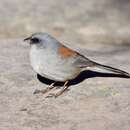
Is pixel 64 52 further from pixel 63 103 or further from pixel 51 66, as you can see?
pixel 63 103

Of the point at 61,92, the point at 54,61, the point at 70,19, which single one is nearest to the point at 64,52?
the point at 54,61

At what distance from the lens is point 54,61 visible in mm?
6922

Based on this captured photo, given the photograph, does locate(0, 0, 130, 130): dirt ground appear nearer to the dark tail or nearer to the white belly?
the dark tail

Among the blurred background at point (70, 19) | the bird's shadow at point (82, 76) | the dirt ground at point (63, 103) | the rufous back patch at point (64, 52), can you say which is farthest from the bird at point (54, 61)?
the blurred background at point (70, 19)

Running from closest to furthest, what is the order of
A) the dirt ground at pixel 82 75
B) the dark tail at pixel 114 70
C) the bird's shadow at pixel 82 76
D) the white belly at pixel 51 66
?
the dirt ground at pixel 82 75, the white belly at pixel 51 66, the dark tail at pixel 114 70, the bird's shadow at pixel 82 76

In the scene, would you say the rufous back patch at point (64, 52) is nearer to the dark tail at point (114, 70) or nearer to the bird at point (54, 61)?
the bird at point (54, 61)

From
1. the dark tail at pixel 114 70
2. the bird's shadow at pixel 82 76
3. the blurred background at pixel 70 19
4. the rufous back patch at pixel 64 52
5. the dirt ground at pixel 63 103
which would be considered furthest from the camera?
the blurred background at pixel 70 19

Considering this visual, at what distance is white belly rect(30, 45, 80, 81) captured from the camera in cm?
688

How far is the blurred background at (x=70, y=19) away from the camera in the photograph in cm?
1084

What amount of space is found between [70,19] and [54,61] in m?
4.48

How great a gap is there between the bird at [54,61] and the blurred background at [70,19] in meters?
3.29

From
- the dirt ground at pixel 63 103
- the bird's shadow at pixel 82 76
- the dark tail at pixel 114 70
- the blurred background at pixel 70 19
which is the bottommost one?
the dirt ground at pixel 63 103

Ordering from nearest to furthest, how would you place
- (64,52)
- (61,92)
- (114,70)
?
1. (64,52)
2. (61,92)
3. (114,70)

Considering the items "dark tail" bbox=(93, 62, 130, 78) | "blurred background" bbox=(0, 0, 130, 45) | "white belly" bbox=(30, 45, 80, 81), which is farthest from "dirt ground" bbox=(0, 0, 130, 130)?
"white belly" bbox=(30, 45, 80, 81)
